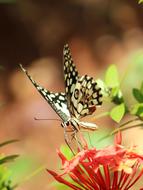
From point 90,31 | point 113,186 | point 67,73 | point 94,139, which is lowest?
point 113,186

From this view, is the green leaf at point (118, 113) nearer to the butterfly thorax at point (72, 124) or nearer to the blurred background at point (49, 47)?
the butterfly thorax at point (72, 124)

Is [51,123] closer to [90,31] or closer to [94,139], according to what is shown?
[90,31]

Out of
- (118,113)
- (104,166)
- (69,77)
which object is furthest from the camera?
(69,77)

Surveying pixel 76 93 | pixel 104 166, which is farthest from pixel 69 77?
pixel 104 166

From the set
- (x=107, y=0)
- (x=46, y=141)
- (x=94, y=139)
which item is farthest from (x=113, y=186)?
(x=107, y=0)

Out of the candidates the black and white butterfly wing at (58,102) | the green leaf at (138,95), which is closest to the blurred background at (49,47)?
the black and white butterfly wing at (58,102)

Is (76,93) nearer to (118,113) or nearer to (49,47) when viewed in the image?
(118,113)
